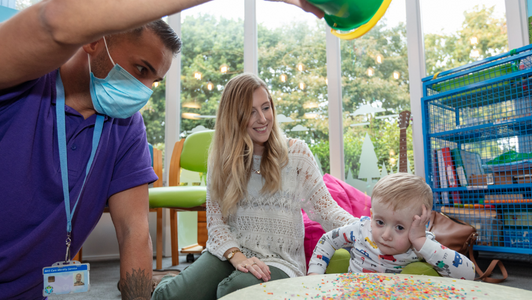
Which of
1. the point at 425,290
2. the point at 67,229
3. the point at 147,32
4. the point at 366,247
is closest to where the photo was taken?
the point at 425,290

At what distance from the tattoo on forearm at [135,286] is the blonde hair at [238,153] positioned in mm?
538

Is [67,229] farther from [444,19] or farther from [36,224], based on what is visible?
[444,19]

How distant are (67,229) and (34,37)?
48cm

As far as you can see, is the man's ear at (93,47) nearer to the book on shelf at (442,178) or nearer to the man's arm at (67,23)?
the man's arm at (67,23)

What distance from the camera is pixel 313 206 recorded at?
1.45 metres

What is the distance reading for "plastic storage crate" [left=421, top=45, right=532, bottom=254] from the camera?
1.99 metres

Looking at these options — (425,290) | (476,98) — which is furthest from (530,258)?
(425,290)

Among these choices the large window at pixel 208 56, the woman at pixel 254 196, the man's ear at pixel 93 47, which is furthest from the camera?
the large window at pixel 208 56

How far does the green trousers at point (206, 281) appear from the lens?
114cm

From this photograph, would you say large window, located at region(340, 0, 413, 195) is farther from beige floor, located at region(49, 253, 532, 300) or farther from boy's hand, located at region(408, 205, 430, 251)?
boy's hand, located at region(408, 205, 430, 251)

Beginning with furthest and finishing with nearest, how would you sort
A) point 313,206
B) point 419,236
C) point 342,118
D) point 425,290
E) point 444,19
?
point 342,118 → point 444,19 → point 313,206 → point 419,236 → point 425,290

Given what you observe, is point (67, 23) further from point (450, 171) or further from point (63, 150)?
point (450, 171)

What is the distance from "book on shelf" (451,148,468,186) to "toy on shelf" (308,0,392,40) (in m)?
1.97

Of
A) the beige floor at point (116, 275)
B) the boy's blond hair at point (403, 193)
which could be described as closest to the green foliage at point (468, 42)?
the beige floor at point (116, 275)
